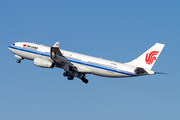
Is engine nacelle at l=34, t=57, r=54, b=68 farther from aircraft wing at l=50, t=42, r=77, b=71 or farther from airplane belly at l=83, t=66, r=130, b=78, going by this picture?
airplane belly at l=83, t=66, r=130, b=78

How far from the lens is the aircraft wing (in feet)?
168

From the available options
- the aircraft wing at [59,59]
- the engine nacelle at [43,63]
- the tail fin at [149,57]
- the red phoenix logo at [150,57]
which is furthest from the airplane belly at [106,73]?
the engine nacelle at [43,63]

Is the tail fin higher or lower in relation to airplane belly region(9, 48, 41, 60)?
lower

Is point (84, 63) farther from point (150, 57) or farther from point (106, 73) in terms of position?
point (150, 57)

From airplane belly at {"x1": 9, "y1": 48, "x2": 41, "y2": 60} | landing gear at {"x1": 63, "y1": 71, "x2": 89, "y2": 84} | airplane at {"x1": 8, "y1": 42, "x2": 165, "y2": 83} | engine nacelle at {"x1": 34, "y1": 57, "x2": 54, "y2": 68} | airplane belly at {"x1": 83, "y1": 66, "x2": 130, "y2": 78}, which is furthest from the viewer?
airplane belly at {"x1": 9, "y1": 48, "x2": 41, "y2": 60}

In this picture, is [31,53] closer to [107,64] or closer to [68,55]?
[68,55]

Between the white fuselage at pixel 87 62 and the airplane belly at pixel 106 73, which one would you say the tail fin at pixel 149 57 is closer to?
the white fuselage at pixel 87 62

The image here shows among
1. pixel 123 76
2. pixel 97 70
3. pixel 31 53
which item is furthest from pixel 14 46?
pixel 123 76

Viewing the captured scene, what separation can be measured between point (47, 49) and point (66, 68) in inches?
219

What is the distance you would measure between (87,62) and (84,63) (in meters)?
0.60

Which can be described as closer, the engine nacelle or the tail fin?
the tail fin

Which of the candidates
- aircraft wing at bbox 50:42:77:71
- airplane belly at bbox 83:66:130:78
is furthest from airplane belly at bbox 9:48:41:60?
airplane belly at bbox 83:66:130:78

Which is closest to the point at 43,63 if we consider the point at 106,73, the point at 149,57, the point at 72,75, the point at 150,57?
the point at 72,75

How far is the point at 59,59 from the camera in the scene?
53375 mm
